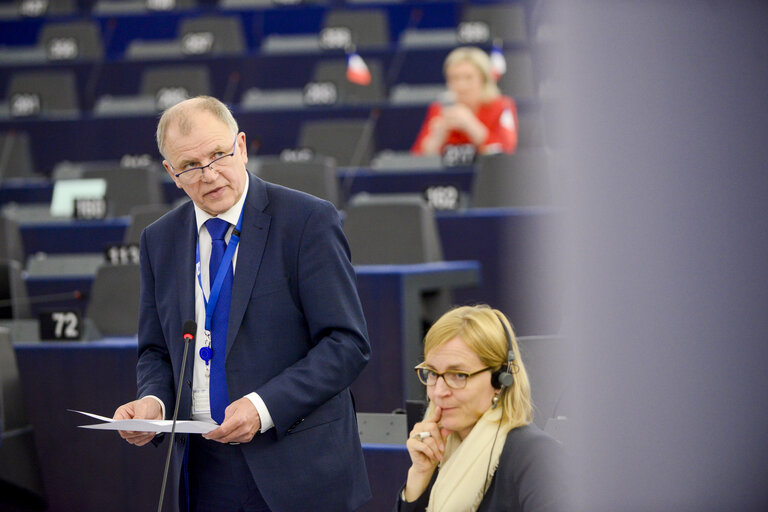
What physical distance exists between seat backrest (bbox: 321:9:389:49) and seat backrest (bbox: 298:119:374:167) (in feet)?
3.77

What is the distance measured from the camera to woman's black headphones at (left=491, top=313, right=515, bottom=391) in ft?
5.21

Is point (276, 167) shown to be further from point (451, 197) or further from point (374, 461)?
point (374, 461)

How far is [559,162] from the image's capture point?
0.59 m

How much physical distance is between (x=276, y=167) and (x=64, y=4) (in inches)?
165

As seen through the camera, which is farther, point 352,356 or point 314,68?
point 314,68

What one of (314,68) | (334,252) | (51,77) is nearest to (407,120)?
(314,68)

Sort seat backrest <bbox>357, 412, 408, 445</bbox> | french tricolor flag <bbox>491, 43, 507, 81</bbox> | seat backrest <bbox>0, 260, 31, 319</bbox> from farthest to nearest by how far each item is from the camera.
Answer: french tricolor flag <bbox>491, 43, 507, 81</bbox>
seat backrest <bbox>0, 260, 31, 319</bbox>
seat backrest <bbox>357, 412, 408, 445</bbox>

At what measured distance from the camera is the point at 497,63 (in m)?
5.45

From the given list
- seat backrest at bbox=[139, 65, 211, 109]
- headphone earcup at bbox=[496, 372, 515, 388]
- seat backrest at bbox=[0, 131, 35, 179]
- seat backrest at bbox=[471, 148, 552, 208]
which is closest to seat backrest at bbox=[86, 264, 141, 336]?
seat backrest at bbox=[471, 148, 552, 208]

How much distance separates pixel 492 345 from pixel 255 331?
0.40 m

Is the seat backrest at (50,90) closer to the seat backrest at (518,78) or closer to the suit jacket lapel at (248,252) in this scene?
the seat backrest at (518,78)

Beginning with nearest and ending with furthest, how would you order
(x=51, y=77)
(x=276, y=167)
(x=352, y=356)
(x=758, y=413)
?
1. (x=758, y=413)
2. (x=352, y=356)
3. (x=276, y=167)
4. (x=51, y=77)

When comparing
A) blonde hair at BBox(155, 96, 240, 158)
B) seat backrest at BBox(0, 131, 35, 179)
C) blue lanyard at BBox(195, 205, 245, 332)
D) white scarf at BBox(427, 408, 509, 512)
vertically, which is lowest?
white scarf at BBox(427, 408, 509, 512)

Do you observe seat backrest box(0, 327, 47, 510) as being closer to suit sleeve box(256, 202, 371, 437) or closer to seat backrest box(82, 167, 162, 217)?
suit sleeve box(256, 202, 371, 437)
